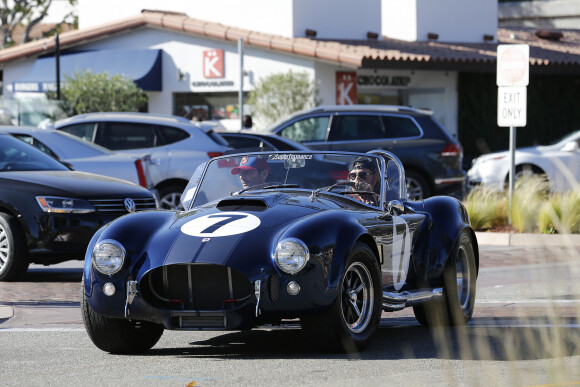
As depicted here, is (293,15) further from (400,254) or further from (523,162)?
(400,254)

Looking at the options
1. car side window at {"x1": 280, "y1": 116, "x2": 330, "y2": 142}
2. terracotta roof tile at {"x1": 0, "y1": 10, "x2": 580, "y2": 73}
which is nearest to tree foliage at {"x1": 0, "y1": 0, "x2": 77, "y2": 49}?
terracotta roof tile at {"x1": 0, "y1": 10, "x2": 580, "y2": 73}

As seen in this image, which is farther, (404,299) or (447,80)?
(447,80)

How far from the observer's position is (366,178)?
8.33 metres

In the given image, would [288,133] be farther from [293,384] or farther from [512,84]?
[293,384]

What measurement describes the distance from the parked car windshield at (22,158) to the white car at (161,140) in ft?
14.1

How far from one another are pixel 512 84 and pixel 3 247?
8.52 m

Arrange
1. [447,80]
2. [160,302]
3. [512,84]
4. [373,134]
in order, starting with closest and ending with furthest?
[160,302] → [512,84] → [373,134] → [447,80]

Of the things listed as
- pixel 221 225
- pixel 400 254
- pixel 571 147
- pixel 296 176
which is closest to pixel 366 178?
pixel 296 176

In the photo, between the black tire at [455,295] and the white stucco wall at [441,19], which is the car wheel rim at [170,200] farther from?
the white stucco wall at [441,19]

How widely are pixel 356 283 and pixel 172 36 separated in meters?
27.1

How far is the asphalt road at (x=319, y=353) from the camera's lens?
591 centimetres

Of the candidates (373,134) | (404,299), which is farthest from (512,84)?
(404,299)

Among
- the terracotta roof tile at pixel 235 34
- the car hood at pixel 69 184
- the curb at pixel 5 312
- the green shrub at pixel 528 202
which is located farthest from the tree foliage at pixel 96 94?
the curb at pixel 5 312

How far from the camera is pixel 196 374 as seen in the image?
6.51 metres
